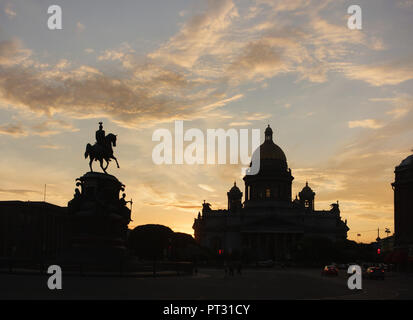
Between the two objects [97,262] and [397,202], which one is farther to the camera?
[397,202]

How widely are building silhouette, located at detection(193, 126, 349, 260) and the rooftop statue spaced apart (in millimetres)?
117766

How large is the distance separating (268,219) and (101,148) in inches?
4800

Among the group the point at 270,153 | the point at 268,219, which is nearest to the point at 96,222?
the point at 268,219

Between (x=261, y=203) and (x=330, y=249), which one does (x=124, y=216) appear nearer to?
(x=330, y=249)

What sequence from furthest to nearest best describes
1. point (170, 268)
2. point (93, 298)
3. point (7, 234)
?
point (7, 234), point (170, 268), point (93, 298)

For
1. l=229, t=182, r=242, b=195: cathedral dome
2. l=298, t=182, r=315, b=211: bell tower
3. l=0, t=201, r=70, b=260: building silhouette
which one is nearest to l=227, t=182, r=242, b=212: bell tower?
l=229, t=182, r=242, b=195: cathedral dome

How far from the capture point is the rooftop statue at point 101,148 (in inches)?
2121

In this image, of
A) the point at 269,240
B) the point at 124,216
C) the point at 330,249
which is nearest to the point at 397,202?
the point at 330,249

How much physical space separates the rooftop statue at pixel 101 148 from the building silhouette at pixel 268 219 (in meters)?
118

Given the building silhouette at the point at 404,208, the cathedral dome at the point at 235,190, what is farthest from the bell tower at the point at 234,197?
the building silhouette at the point at 404,208

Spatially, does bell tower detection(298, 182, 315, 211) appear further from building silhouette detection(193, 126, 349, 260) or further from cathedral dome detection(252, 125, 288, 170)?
cathedral dome detection(252, 125, 288, 170)

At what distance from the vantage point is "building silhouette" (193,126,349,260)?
17300 cm
